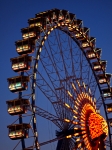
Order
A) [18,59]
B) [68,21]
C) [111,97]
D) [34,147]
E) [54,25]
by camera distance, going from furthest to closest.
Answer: [111,97]
[68,21]
[54,25]
[18,59]
[34,147]

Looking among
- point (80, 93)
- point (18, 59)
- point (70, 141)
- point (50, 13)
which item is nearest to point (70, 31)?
point (50, 13)

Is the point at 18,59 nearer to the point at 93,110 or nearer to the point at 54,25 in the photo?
the point at 54,25

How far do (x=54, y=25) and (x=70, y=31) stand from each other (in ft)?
11.0

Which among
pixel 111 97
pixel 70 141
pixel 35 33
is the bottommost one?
pixel 70 141

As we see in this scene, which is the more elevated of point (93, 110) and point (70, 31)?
point (70, 31)

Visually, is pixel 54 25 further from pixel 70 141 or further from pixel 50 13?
pixel 70 141

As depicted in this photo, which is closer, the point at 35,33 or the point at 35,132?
the point at 35,132

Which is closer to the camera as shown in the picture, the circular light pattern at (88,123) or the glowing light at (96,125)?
the circular light pattern at (88,123)

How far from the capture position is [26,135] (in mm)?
23734

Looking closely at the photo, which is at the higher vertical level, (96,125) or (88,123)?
(88,123)

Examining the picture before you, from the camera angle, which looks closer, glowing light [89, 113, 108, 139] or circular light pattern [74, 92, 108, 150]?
circular light pattern [74, 92, 108, 150]

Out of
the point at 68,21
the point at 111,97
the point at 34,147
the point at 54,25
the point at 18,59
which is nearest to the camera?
the point at 34,147

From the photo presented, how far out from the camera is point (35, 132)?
23078 mm

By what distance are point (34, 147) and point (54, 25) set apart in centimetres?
1073
